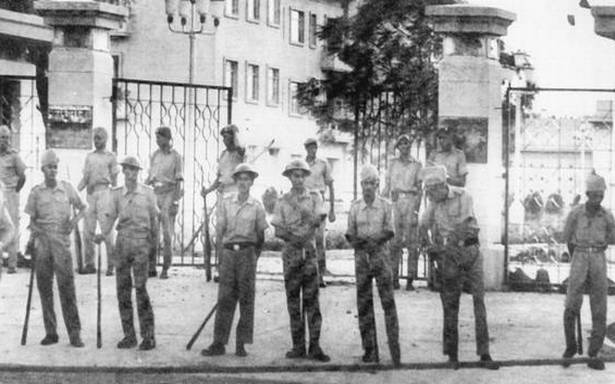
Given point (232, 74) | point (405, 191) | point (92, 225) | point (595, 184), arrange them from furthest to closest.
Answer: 1. point (232, 74)
2. point (92, 225)
3. point (405, 191)
4. point (595, 184)

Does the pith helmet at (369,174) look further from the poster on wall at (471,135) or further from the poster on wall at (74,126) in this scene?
the poster on wall at (74,126)

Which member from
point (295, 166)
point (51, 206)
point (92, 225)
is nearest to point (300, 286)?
point (295, 166)

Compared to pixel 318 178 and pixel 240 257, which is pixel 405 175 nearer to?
pixel 318 178

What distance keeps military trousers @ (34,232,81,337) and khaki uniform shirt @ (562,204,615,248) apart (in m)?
4.60

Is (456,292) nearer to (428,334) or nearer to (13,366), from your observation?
(428,334)

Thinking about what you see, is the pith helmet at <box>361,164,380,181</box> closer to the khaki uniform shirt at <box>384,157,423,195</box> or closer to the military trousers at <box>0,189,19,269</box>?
the khaki uniform shirt at <box>384,157,423,195</box>

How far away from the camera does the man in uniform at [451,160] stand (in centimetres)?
1641

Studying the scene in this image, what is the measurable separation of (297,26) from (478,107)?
130ft

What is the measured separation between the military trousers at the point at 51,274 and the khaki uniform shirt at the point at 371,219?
2.67 metres

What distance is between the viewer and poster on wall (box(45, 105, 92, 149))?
59.4 feet

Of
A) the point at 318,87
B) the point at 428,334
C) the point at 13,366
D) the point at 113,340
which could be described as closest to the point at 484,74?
the point at 428,334

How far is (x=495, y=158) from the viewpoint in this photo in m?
17.1

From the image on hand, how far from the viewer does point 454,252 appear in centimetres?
1214

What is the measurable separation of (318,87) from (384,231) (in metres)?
23.2
